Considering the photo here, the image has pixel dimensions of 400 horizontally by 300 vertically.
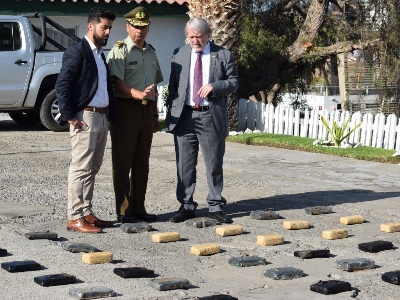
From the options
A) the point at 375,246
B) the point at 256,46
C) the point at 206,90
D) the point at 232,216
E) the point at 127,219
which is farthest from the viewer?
the point at 256,46

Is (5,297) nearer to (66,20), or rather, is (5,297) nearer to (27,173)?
(27,173)

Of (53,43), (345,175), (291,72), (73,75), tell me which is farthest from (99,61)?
(291,72)

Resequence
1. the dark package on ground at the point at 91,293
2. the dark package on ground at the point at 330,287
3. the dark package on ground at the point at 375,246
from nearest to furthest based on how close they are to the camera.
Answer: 1. the dark package on ground at the point at 91,293
2. the dark package on ground at the point at 330,287
3. the dark package on ground at the point at 375,246

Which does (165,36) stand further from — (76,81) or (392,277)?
(392,277)

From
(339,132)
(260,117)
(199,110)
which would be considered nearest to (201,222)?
(199,110)

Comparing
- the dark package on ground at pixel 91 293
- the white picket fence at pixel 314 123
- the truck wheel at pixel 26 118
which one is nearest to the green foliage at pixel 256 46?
the white picket fence at pixel 314 123

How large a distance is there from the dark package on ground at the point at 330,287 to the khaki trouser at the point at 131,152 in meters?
2.76

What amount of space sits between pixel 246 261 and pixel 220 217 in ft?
5.50

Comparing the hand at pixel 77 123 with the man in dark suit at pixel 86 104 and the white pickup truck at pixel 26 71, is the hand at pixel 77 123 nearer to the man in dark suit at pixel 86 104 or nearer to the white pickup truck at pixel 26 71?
the man in dark suit at pixel 86 104

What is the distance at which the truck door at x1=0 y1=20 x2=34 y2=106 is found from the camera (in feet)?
51.2

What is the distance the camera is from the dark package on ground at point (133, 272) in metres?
6.62

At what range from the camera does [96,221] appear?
27.5ft

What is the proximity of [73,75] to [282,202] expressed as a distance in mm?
2970

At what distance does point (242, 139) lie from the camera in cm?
1539
